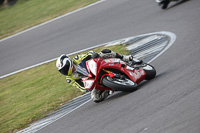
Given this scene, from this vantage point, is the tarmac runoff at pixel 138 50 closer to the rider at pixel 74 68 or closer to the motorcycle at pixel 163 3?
the rider at pixel 74 68

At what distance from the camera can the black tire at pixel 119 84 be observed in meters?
7.71

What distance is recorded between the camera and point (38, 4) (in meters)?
23.4

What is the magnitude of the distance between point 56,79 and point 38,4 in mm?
12023

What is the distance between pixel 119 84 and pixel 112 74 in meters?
0.29

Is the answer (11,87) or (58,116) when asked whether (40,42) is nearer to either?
(11,87)

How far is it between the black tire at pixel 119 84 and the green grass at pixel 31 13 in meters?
12.4

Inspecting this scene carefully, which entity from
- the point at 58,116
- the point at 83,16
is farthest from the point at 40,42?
the point at 58,116

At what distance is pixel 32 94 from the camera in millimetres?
11938

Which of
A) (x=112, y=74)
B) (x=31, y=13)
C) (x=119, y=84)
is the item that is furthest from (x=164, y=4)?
(x=31, y=13)

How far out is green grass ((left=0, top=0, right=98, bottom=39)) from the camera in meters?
20.2

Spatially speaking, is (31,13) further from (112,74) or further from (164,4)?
(112,74)

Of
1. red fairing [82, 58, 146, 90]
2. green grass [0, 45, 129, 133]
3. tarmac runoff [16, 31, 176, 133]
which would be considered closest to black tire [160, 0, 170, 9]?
tarmac runoff [16, 31, 176, 133]

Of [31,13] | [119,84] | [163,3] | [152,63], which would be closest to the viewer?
[119,84]

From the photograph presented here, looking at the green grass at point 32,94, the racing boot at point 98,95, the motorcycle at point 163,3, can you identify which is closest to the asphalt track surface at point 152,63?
the racing boot at point 98,95
